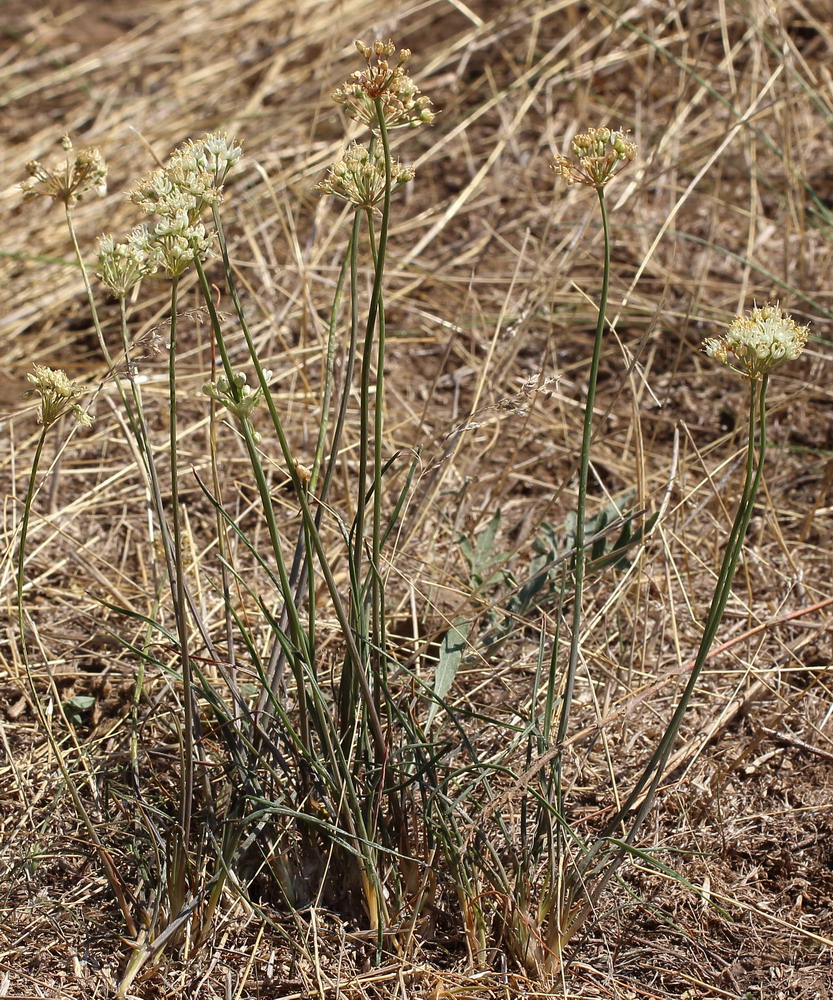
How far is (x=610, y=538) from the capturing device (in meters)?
2.21

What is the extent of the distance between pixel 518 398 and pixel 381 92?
50 centimetres

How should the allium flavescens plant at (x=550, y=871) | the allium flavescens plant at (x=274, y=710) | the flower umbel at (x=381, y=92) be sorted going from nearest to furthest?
the flower umbel at (x=381, y=92) < the allium flavescens plant at (x=274, y=710) < the allium flavescens plant at (x=550, y=871)

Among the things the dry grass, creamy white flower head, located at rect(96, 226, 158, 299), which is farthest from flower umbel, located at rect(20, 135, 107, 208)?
the dry grass

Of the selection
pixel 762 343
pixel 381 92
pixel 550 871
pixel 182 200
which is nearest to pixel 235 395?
pixel 182 200

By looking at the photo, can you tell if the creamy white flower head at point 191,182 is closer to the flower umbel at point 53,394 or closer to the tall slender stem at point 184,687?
the tall slender stem at point 184,687

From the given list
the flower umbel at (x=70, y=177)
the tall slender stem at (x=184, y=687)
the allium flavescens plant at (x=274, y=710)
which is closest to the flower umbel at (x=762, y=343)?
the allium flavescens plant at (x=274, y=710)

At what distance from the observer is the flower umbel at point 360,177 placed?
1100 millimetres

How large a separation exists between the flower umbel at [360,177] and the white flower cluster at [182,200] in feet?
0.41

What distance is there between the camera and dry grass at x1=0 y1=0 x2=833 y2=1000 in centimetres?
148

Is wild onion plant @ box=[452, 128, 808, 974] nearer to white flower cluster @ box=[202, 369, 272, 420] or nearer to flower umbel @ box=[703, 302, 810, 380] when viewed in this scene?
flower umbel @ box=[703, 302, 810, 380]

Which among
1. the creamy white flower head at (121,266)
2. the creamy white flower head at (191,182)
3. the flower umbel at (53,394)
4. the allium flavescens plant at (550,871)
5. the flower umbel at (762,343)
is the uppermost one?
the creamy white flower head at (191,182)

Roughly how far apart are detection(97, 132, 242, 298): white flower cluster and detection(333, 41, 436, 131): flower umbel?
154 mm

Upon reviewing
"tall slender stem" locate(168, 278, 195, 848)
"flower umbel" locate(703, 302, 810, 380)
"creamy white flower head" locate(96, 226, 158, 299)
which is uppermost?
"creamy white flower head" locate(96, 226, 158, 299)

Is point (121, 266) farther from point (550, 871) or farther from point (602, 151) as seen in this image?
point (550, 871)
